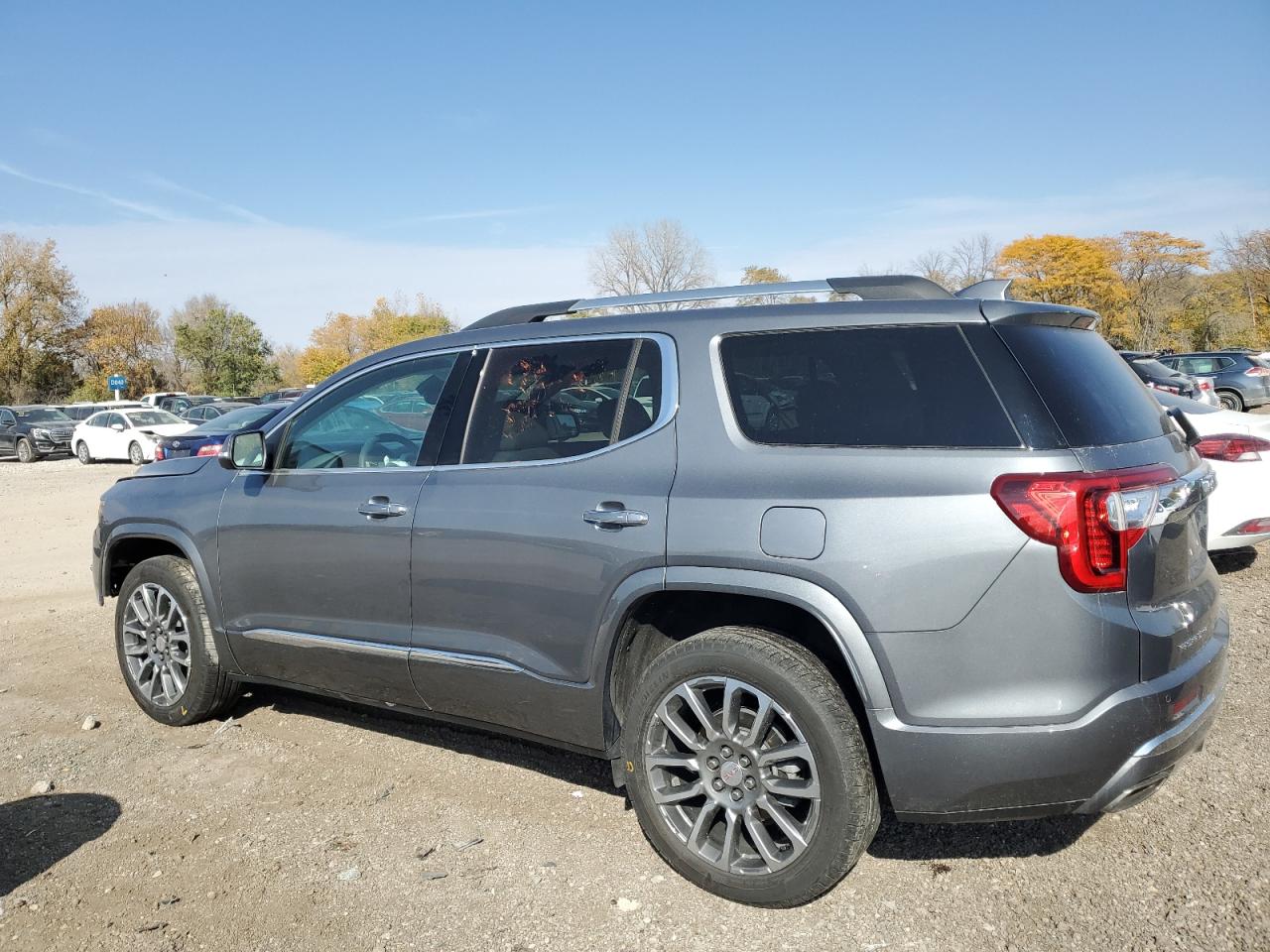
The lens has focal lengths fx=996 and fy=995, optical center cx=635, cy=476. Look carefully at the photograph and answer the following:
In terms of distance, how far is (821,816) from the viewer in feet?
9.46

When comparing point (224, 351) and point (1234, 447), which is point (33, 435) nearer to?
point (1234, 447)

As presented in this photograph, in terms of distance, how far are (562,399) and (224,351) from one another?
66.0m

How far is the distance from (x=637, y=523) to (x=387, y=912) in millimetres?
1447

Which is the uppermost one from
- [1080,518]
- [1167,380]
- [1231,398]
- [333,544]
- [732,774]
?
[1080,518]

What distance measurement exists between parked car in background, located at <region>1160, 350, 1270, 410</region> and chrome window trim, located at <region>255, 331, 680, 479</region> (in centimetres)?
2817

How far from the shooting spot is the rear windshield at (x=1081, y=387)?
278cm

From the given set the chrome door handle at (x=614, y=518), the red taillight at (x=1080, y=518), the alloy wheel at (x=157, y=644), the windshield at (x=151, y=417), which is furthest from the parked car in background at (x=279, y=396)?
the red taillight at (x=1080, y=518)

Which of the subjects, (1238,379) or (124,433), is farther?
(1238,379)

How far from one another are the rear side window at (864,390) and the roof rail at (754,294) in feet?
0.73

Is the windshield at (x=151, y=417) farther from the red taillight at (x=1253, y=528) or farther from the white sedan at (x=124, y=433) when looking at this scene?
the red taillight at (x=1253, y=528)

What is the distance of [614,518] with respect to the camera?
3256 millimetres

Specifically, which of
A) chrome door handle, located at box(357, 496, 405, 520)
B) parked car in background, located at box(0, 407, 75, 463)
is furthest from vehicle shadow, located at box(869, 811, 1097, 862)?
parked car in background, located at box(0, 407, 75, 463)

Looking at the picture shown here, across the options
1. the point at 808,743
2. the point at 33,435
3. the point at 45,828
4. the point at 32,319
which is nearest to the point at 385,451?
the point at 45,828

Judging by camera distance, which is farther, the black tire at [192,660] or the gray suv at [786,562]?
the black tire at [192,660]
